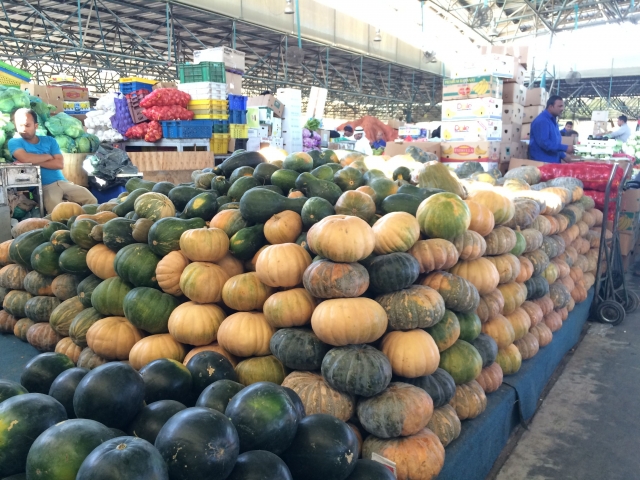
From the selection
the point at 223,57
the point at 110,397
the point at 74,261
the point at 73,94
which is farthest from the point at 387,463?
the point at 73,94

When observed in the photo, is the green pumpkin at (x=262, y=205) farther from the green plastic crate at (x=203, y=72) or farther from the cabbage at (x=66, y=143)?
the green plastic crate at (x=203, y=72)

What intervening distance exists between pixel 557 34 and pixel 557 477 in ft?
70.9

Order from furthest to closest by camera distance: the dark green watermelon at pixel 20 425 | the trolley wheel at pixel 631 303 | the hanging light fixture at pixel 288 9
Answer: the hanging light fixture at pixel 288 9 < the trolley wheel at pixel 631 303 < the dark green watermelon at pixel 20 425

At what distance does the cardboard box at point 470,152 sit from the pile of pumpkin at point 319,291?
2981mm

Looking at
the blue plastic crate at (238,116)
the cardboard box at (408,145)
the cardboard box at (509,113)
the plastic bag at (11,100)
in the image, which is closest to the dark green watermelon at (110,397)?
the cardboard box at (408,145)

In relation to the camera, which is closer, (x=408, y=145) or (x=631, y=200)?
(x=631, y=200)

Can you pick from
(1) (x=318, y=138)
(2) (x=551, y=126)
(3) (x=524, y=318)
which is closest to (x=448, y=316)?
(3) (x=524, y=318)

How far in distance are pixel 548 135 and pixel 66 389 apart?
663 centimetres

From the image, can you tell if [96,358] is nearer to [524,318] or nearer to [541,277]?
[524,318]

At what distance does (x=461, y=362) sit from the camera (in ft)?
7.26

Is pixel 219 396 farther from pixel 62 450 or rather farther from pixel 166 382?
pixel 62 450

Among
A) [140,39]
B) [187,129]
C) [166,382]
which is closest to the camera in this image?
[166,382]

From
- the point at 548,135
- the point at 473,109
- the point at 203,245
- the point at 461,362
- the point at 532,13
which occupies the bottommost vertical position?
the point at 461,362

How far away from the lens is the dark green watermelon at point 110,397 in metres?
1.35
